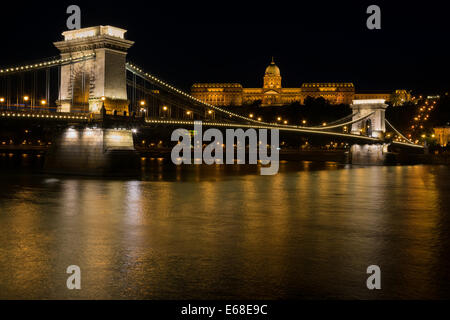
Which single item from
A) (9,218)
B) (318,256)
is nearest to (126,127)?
(9,218)

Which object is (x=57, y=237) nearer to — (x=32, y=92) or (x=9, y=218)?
(x=9, y=218)

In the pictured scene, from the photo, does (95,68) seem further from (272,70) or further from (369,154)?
(272,70)

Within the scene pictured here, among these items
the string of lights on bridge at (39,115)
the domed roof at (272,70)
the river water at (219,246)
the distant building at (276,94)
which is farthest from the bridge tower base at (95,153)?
the domed roof at (272,70)

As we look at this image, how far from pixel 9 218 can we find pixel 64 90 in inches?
945

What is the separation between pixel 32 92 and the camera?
39656 millimetres

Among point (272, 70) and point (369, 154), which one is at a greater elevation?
point (272, 70)

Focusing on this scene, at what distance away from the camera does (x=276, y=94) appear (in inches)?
6900

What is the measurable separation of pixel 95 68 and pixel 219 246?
2748 centimetres

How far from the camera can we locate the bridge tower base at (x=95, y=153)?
116ft

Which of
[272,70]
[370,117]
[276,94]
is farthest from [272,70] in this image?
[370,117]

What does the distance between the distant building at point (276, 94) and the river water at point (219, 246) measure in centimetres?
15138

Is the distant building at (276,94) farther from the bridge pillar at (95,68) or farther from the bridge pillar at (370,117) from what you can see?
the bridge pillar at (95,68)

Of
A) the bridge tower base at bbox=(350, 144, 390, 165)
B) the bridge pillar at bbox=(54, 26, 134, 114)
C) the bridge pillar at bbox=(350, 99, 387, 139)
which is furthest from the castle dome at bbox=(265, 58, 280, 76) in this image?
the bridge pillar at bbox=(54, 26, 134, 114)
